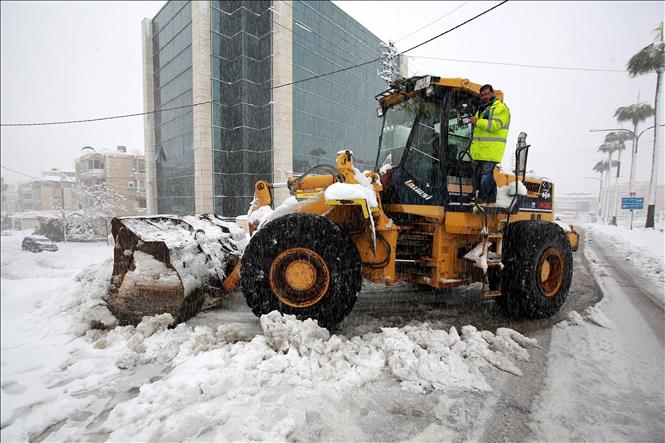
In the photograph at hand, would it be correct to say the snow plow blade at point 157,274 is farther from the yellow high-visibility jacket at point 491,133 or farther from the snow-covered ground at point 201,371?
the yellow high-visibility jacket at point 491,133

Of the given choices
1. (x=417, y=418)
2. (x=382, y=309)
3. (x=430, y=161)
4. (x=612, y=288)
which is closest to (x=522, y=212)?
(x=430, y=161)

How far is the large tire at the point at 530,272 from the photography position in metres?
4.00

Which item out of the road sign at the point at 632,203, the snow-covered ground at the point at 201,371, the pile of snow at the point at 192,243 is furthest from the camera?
the road sign at the point at 632,203

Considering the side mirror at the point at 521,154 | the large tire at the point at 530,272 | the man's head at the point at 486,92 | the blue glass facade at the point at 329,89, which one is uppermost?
the blue glass facade at the point at 329,89

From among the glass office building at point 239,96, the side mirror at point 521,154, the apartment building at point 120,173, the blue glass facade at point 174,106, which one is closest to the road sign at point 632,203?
the glass office building at point 239,96

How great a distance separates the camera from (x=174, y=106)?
22344 mm

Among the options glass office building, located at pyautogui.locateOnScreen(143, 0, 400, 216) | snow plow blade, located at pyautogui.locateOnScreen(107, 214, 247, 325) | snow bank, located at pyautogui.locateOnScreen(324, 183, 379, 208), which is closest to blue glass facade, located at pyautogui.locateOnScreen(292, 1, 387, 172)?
glass office building, located at pyautogui.locateOnScreen(143, 0, 400, 216)

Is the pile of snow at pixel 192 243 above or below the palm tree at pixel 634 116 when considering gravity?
below

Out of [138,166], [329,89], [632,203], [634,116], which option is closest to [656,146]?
[632,203]

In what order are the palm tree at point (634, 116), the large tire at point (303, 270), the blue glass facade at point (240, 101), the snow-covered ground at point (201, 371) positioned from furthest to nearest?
1. the palm tree at point (634, 116)
2. the blue glass facade at point (240, 101)
3. the large tire at point (303, 270)
4. the snow-covered ground at point (201, 371)

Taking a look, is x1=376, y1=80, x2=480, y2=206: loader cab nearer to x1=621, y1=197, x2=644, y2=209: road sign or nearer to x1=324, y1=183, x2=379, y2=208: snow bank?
x1=324, y1=183, x2=379, y2=208: snow bank

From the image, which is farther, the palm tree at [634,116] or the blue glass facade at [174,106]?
the palm tree at [634,116]

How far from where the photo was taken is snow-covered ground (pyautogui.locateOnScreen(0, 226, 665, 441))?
2.00m

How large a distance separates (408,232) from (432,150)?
3.28ft
